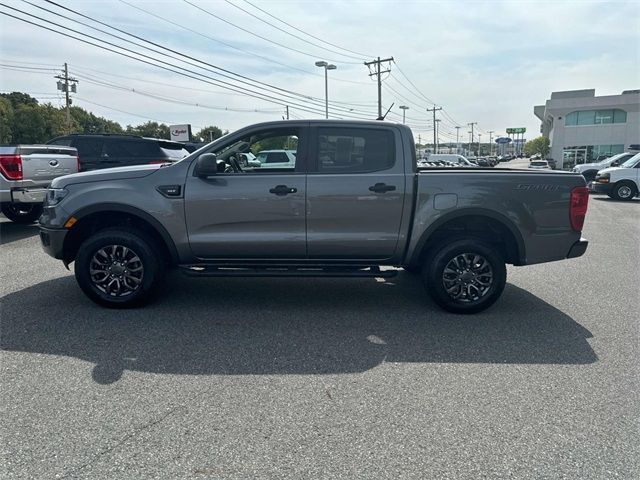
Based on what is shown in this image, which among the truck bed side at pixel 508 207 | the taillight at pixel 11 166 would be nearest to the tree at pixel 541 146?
the truck bed side at pixel 508 207

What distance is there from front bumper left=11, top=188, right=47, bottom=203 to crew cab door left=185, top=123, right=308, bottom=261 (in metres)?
5.20

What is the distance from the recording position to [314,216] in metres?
4.62

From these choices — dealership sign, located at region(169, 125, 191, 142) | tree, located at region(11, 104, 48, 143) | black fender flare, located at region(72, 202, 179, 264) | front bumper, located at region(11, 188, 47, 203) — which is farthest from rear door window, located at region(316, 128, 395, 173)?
tree, located at region(11, 104, 48, 143)

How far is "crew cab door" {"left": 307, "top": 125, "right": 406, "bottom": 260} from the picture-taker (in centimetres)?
459

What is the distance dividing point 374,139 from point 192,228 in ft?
7.00

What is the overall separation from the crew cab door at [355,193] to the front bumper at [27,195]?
6112 mm

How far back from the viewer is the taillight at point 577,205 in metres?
4.66

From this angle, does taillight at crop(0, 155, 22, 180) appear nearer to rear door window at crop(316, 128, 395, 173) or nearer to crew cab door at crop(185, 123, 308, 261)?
crew cab door at crop(185, 123, 308, 261)

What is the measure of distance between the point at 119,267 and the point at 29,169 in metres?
5.28

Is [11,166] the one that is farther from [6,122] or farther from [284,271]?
[6,122]

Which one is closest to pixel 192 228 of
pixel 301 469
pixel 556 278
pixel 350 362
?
pixel 350 362

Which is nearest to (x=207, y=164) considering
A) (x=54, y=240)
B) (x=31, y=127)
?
(x=54, y=240)

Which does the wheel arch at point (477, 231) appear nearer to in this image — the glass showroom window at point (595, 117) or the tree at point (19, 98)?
the glass showroom window at point (595, 117)

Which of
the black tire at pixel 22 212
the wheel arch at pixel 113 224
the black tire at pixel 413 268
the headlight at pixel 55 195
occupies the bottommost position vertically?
the black tire at pixel 413 268
